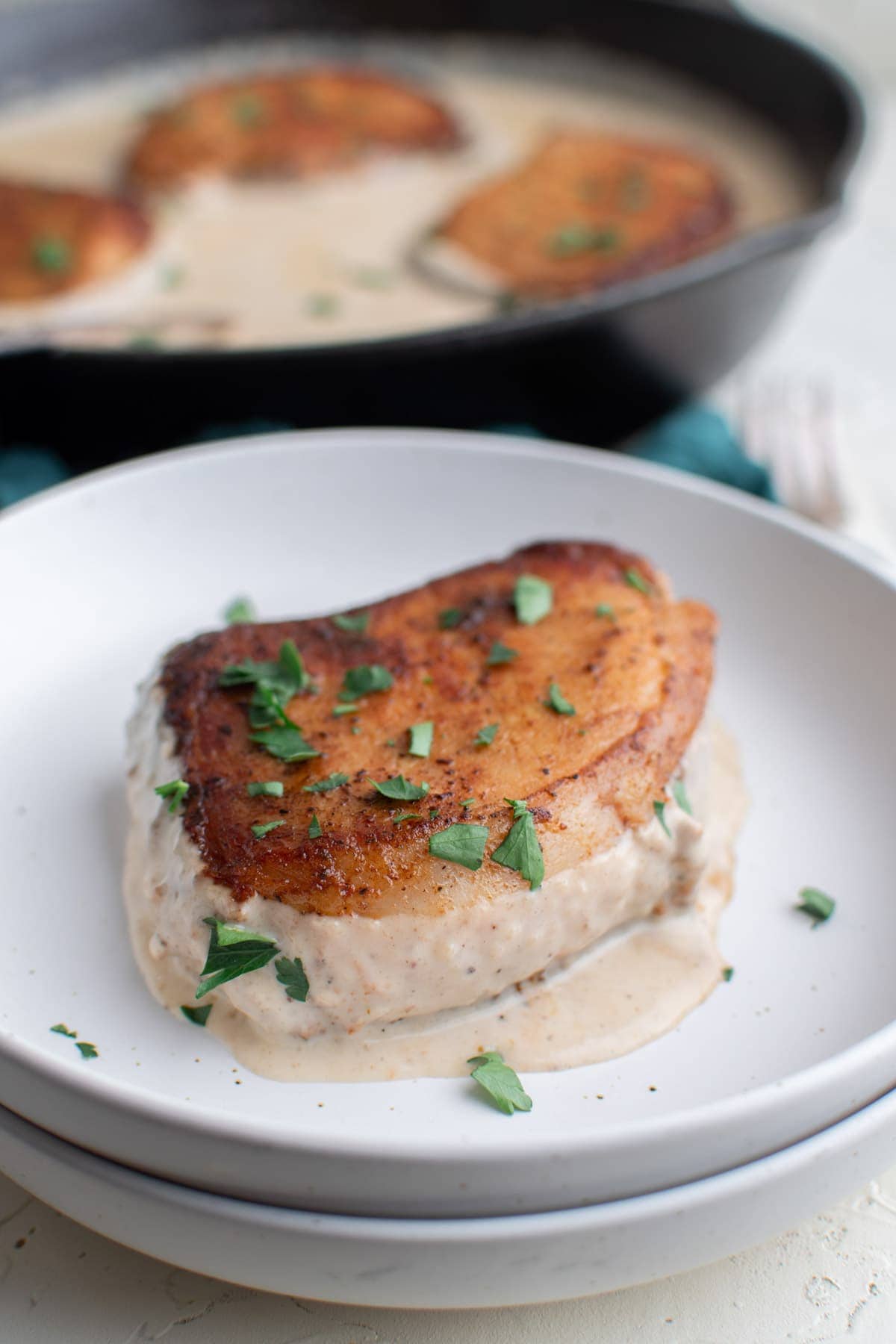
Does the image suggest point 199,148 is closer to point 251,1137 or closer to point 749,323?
point 749,323

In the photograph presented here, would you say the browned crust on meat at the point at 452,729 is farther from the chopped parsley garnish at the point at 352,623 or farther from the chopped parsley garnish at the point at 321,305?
the chopped parsley garnish at the point at 321,305

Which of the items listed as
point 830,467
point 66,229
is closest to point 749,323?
point 830,467

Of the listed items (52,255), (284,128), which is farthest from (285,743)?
(284,128)

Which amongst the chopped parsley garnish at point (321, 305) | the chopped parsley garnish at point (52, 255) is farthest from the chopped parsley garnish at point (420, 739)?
the chopped parsley garnish at point (52, 255)

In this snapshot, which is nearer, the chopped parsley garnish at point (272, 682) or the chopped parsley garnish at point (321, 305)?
the chopped parsley garnish at point (272, 682)

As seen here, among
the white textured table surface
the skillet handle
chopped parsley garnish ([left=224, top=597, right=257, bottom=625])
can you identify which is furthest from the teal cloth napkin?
the skillet handle
